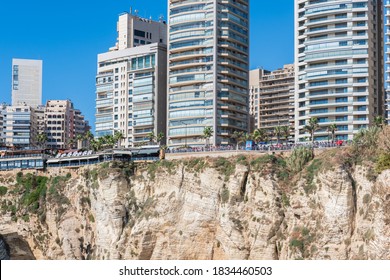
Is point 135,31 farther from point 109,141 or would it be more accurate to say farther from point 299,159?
point 299,159

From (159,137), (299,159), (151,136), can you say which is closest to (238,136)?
(159,137)

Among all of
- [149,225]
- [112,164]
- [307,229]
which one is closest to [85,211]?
[112,164]

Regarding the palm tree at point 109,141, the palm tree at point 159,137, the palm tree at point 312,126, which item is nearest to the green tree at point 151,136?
the palm tree at point 159,137

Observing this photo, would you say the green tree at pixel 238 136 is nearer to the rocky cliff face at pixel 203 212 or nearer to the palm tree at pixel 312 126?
the palm tree at pixel 312 126

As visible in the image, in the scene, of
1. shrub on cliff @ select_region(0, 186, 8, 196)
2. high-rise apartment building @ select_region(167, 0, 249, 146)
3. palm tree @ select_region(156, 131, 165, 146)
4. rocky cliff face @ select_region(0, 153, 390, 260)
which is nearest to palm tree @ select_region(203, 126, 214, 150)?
high-rise apartment building @ select_region(167, 0, 249, 146)

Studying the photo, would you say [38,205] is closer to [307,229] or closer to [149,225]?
[149,225]
